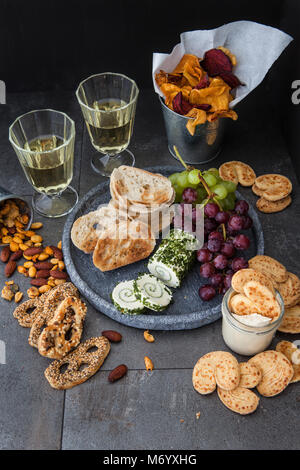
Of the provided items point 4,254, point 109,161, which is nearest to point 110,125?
point 109,161

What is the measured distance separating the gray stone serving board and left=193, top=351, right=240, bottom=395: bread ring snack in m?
0.12

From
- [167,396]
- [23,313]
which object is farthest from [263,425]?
[23,313]

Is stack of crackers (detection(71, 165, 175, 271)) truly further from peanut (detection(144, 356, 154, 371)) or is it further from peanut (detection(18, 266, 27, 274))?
peanut (detection(144, 356, 154, 371))

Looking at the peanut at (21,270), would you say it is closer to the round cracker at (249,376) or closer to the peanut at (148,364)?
the peanut at (148,364)

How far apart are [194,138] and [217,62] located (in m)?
0.26

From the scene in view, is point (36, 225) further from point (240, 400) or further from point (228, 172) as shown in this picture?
point (240, 400)

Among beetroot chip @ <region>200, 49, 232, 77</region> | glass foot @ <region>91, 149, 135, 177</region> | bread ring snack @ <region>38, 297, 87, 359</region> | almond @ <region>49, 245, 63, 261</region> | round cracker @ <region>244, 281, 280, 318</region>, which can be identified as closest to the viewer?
round cracker @ <region>244, 281, 280, 318</region>

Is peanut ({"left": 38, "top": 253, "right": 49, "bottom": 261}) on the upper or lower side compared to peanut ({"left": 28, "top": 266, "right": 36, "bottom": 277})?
upper

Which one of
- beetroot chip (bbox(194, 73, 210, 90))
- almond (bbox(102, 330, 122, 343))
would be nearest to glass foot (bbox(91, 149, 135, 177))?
beetroot chip (bbox(194, 73, 210, 90))

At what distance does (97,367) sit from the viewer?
1.47 metres

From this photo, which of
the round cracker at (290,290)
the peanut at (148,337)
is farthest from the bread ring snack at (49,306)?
the round cracker at (290,290)

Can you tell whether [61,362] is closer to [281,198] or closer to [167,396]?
[167,396]

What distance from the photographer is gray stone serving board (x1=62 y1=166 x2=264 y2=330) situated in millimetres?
1506

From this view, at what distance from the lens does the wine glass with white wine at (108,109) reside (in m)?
1.77
